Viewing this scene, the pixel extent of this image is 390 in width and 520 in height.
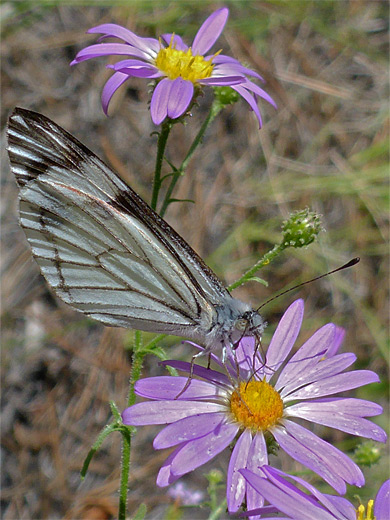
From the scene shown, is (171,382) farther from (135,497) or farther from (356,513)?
(135,497)

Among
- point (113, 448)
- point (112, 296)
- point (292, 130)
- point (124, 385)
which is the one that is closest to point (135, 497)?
point (113, 448)

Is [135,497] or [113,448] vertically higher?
[113,448]

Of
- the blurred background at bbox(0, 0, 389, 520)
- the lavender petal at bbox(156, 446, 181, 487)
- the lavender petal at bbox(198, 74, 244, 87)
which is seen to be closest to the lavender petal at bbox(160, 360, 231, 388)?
the lavender petal at bbox(156, 446, 181, 487)

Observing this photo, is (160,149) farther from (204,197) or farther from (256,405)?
(204,197)

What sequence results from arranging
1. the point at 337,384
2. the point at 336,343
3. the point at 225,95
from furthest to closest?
the point at 225,95
the point at 336,343
the point at 337,384

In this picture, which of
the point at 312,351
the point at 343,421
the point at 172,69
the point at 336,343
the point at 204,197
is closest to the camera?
the point at 343,421

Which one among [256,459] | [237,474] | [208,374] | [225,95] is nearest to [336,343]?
[208,374]
